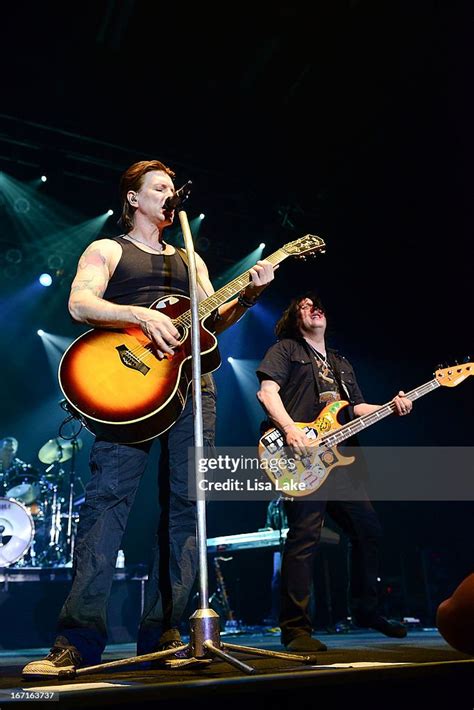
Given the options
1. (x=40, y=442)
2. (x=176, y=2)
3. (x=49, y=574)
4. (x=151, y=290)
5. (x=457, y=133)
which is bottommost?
Answer: (x=49, y=574)

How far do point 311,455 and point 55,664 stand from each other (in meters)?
2.21

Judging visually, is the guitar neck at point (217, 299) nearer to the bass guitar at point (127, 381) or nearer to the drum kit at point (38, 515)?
the bass guitar at point (127, 381)

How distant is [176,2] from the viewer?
6.43 m

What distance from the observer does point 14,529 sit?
722 centimetres

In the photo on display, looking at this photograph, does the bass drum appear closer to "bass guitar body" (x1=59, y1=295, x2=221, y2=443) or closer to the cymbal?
the cymbal

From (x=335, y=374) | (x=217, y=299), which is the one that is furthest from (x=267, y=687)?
(x=335, y=374)

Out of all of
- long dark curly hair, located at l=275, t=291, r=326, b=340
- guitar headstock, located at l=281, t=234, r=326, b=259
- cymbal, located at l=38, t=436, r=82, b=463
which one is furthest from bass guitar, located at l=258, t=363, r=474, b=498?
cymbal, located at l=38, t=436, r=82, b=463

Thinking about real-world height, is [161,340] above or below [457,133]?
below

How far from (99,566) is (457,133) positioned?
5.99 meters

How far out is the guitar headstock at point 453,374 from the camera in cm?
502

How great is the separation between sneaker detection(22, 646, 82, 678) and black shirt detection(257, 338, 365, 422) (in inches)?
87.8

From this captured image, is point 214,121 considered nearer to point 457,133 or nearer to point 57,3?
point 57,3

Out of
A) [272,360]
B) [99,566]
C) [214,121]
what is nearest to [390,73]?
[214,121]

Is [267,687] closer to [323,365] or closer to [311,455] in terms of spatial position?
[311,455]
